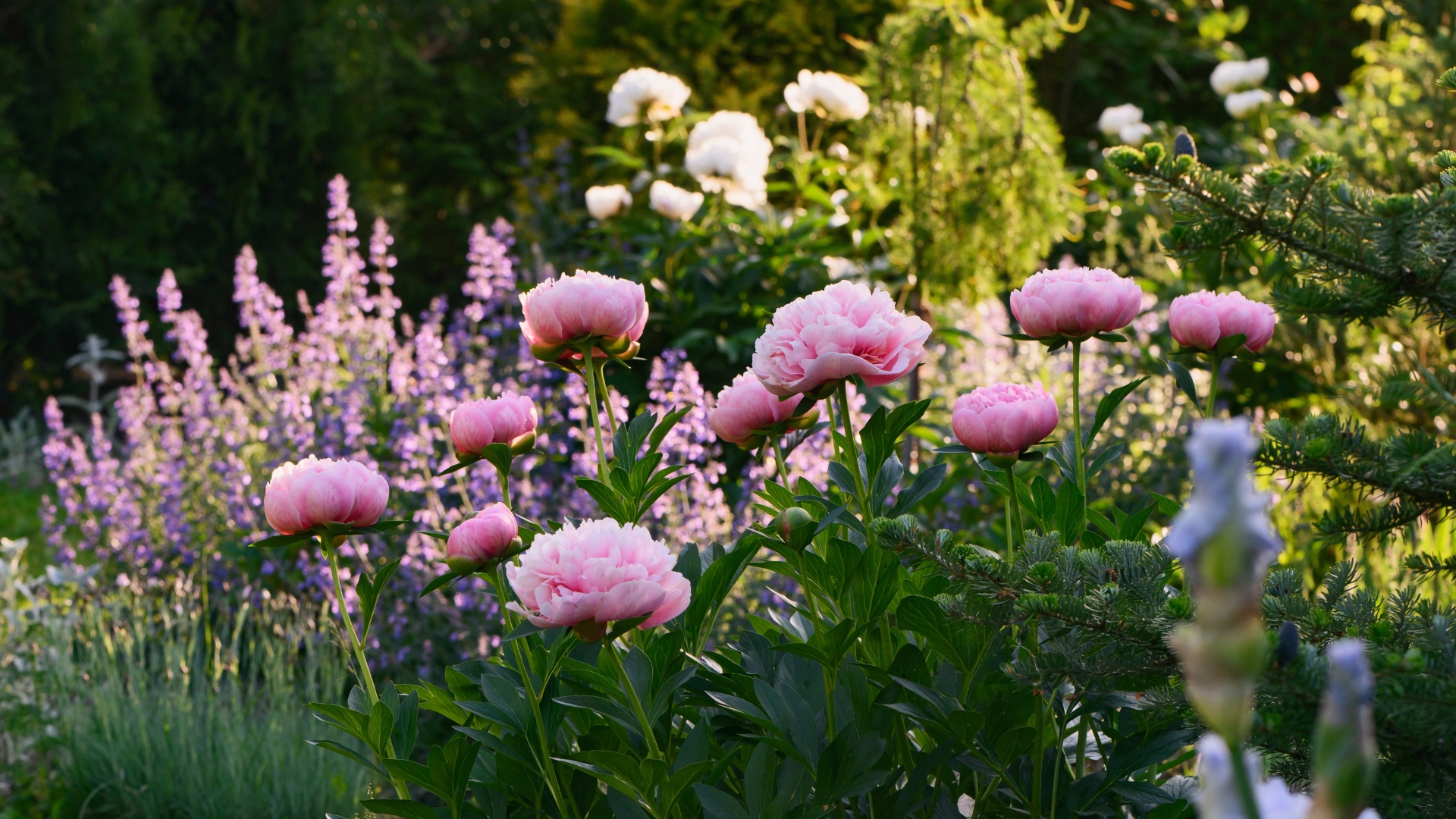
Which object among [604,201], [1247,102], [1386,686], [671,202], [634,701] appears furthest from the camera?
[1247,102]

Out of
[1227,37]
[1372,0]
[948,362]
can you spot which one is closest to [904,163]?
[948,362]

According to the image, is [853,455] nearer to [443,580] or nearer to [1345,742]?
[443,580]

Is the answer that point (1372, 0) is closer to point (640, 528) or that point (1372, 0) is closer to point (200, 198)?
point (640, 528)

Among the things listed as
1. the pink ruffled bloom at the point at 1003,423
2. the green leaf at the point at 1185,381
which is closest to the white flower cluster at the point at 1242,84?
the green leaf at the point at 1185,381

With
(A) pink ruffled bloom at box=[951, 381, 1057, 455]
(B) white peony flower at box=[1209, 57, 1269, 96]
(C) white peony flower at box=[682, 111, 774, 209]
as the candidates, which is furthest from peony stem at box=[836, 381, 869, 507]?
(B) white peony flower at box=[1209, 57, 1269, 96]

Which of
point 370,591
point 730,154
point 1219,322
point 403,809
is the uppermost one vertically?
point 730,154

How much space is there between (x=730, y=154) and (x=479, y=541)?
2474 millimetres

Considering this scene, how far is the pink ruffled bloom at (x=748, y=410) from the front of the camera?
1.31 meters

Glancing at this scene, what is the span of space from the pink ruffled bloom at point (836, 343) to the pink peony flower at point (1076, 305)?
0.13 metres

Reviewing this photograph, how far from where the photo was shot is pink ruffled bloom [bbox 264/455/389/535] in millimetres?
1180

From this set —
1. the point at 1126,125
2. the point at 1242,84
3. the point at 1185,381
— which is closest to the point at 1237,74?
the point at 1242,84

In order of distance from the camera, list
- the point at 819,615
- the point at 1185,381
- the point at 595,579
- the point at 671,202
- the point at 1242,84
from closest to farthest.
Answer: the point at 595,579 < the point at 1185,381 < the point at 819,615 < the point at 671,202 < the point at 1242,84

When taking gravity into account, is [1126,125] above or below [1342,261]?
above

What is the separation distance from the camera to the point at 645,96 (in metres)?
3.71
